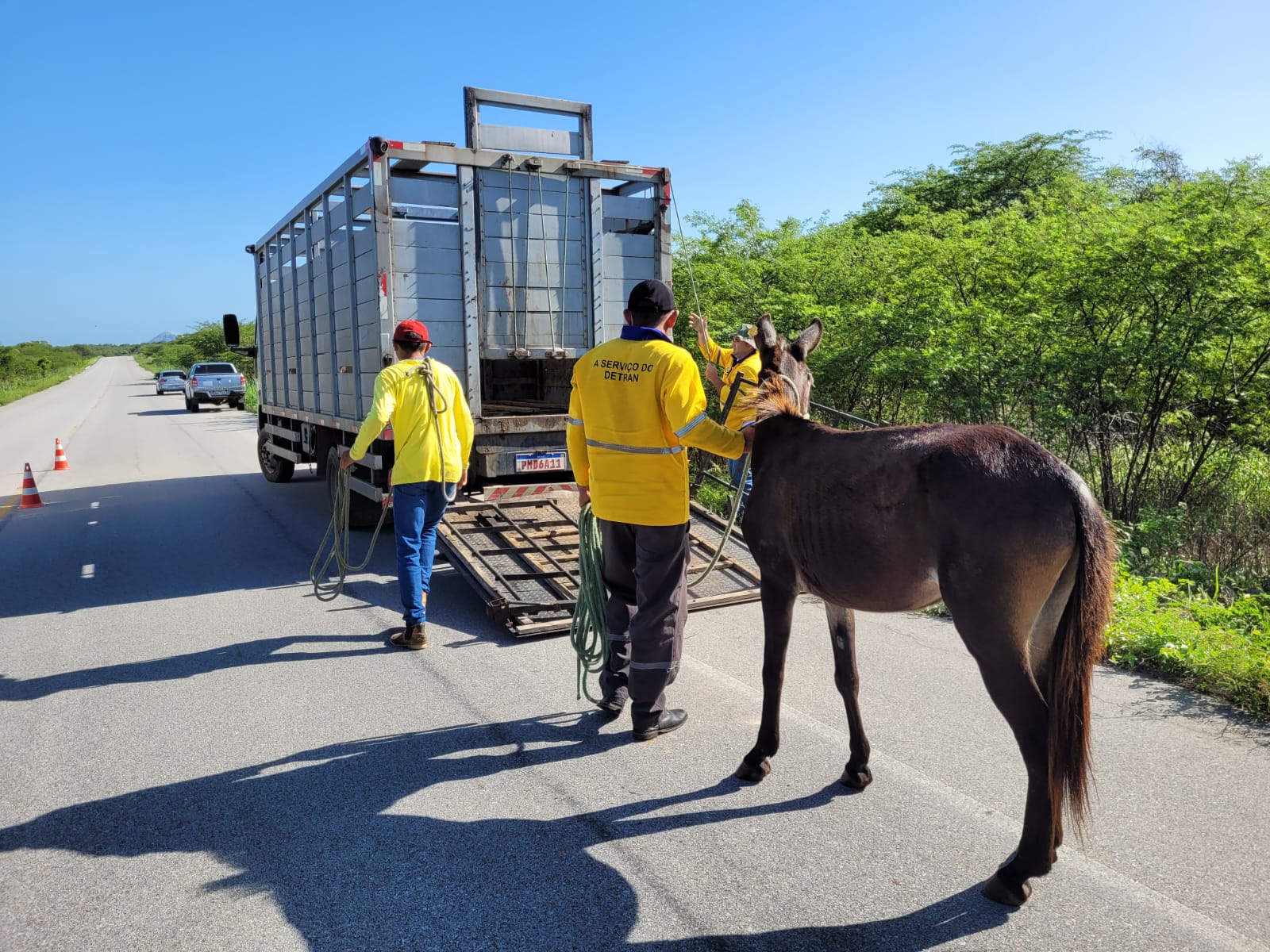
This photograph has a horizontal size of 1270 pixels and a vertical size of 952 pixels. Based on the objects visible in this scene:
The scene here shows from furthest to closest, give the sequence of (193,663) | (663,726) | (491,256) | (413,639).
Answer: (491,256), (413,639), (193,663), (663,726)

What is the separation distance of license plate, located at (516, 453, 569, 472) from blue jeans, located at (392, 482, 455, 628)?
1542mm

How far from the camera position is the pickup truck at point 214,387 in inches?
1249

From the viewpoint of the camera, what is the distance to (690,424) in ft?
12.4

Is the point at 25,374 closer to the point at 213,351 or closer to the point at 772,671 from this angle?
the point at 213,351

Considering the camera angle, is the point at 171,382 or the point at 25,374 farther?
the point at 25,374

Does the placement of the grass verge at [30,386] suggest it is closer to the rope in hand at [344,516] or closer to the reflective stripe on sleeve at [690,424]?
the rope in hand at [344,516]

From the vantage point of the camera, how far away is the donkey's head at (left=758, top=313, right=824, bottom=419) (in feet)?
11.6

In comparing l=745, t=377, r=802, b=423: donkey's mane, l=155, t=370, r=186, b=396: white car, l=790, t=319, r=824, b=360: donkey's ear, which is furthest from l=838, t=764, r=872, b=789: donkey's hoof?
l=155, t=370, r=186, b=396: white car

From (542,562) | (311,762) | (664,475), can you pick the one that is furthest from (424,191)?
(311,762)

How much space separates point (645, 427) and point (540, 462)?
3556 mm

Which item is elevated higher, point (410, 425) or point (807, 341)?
point (807, 341)

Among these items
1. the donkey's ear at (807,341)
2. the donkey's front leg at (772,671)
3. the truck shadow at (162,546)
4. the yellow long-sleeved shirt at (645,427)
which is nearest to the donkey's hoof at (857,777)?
the donkey's front leg at (772,671)

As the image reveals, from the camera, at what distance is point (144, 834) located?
3291 millimetres

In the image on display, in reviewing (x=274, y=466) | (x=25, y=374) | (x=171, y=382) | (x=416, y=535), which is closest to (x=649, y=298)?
(x=416, y=535)
